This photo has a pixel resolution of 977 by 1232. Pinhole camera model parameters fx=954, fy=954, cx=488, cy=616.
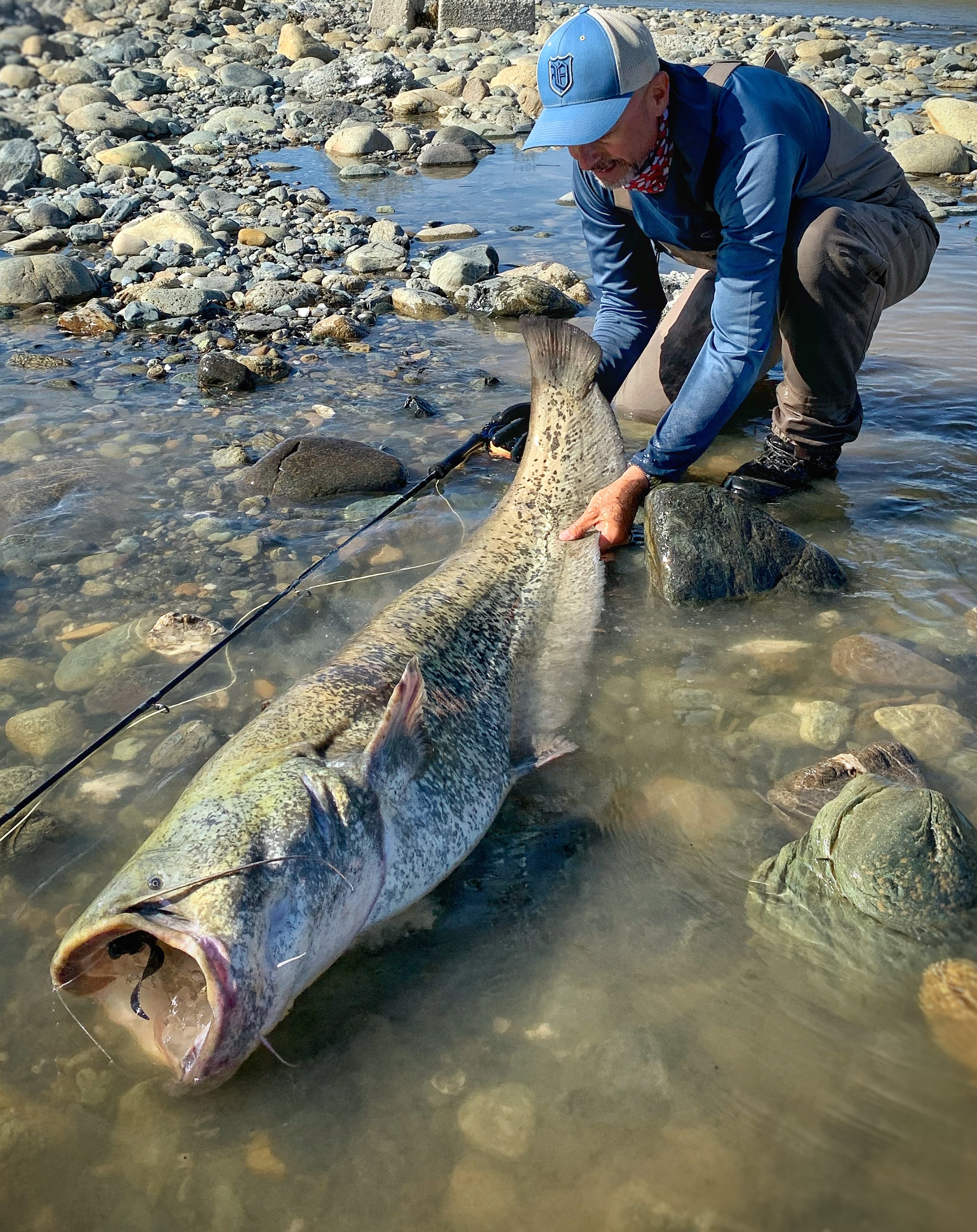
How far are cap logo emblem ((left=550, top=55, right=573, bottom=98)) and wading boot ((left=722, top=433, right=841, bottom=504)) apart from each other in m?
2.06

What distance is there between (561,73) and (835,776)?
2.81 m

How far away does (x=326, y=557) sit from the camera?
170 inches

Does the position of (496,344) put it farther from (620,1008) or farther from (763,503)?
(620,1008)

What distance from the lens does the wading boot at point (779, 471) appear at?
16.0ft

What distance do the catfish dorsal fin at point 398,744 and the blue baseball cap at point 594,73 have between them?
85.7 inches

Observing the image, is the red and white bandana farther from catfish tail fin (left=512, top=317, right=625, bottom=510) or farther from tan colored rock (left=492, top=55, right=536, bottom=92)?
tan colored rock (left=492, top=55, right=536, bottom=92)

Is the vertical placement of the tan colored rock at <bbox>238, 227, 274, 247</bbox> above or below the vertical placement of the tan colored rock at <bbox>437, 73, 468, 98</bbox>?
below

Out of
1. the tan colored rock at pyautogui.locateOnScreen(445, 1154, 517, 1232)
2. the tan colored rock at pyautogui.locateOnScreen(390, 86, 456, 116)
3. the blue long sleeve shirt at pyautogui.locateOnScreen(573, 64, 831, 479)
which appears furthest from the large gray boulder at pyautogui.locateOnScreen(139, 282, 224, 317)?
the tan colored rock at pyautogui.locateOnScreen(390, 86, 456, 116)

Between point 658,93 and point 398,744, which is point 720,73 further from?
point 398,744


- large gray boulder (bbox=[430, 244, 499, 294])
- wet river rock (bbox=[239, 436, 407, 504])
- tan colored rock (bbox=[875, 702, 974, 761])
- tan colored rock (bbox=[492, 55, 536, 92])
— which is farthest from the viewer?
tan colored rock (bbox=[492, 55, 536, 92])

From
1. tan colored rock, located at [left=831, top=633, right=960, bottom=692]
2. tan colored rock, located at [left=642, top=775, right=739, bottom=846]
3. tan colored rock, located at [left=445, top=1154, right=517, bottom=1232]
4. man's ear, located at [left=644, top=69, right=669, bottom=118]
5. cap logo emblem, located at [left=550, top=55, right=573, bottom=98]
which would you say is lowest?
tan colored rock, located at [left=445, top=1154, right=517, bottom=1232]

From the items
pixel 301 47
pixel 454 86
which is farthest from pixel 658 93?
pixel 301 47

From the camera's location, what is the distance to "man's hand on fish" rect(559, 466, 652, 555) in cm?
416

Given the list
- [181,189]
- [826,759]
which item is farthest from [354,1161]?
[181,189]
